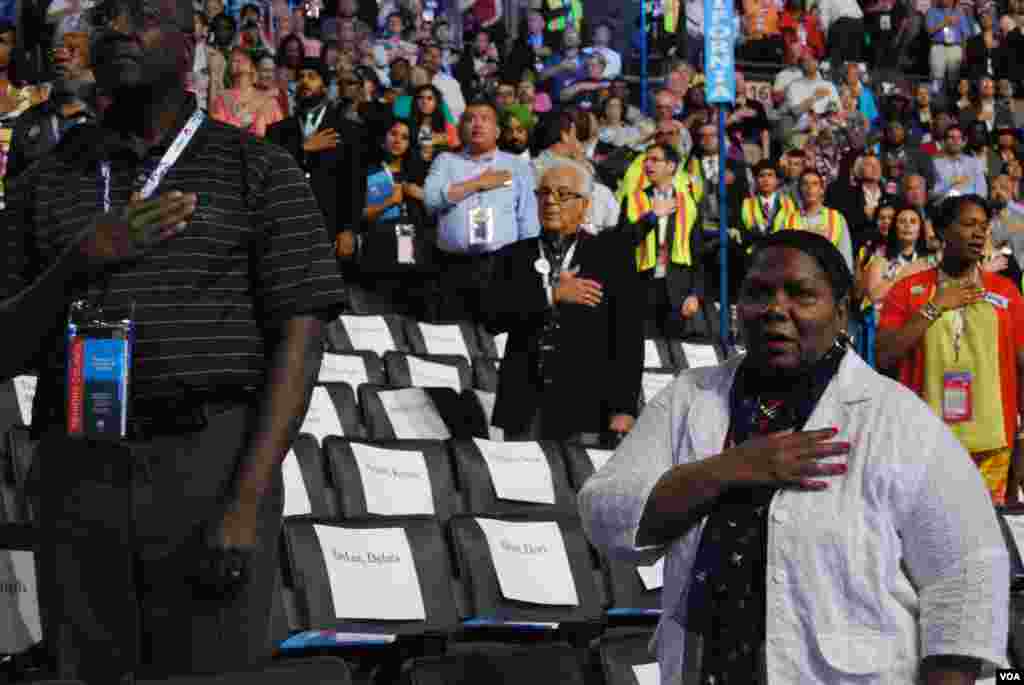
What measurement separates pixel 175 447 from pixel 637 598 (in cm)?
319

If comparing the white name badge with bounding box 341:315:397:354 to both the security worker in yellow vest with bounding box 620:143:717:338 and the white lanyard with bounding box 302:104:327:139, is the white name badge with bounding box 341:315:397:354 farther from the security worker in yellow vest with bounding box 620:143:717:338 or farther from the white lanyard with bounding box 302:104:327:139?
the security worker in yellow vest with bounding box 620:143:717:338

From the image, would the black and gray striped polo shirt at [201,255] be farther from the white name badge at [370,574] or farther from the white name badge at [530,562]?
the white name badge at [530,562]

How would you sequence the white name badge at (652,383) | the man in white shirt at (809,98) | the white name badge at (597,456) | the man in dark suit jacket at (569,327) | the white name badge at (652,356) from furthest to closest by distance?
the man in white shirt at (809,98), the white name badge at (652,356), the white name badge at (652,383), the man in dark suit jacket at (569,327), the white name badge at (597,456)

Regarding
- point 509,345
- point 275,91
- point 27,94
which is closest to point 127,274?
point 509,345

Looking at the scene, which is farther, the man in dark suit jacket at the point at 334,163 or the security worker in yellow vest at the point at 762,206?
the security worker in yellow vest at the point at 762,206

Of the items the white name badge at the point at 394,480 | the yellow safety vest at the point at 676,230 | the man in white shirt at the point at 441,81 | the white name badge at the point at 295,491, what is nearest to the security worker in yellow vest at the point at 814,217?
the yellow safety vest at the point at 676,230

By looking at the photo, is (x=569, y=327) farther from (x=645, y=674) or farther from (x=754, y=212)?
(x=754, y=212)

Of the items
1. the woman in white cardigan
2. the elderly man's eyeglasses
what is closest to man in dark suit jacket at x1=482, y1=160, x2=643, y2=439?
the elderly man's eyeglasses

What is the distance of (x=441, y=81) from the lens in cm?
1329

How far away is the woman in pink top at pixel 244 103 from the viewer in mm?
10742

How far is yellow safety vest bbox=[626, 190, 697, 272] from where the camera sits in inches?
432

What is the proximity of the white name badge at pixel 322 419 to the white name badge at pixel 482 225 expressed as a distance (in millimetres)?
2354

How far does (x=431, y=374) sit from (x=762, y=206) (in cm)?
396

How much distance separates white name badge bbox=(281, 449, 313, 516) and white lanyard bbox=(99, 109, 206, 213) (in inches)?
127
